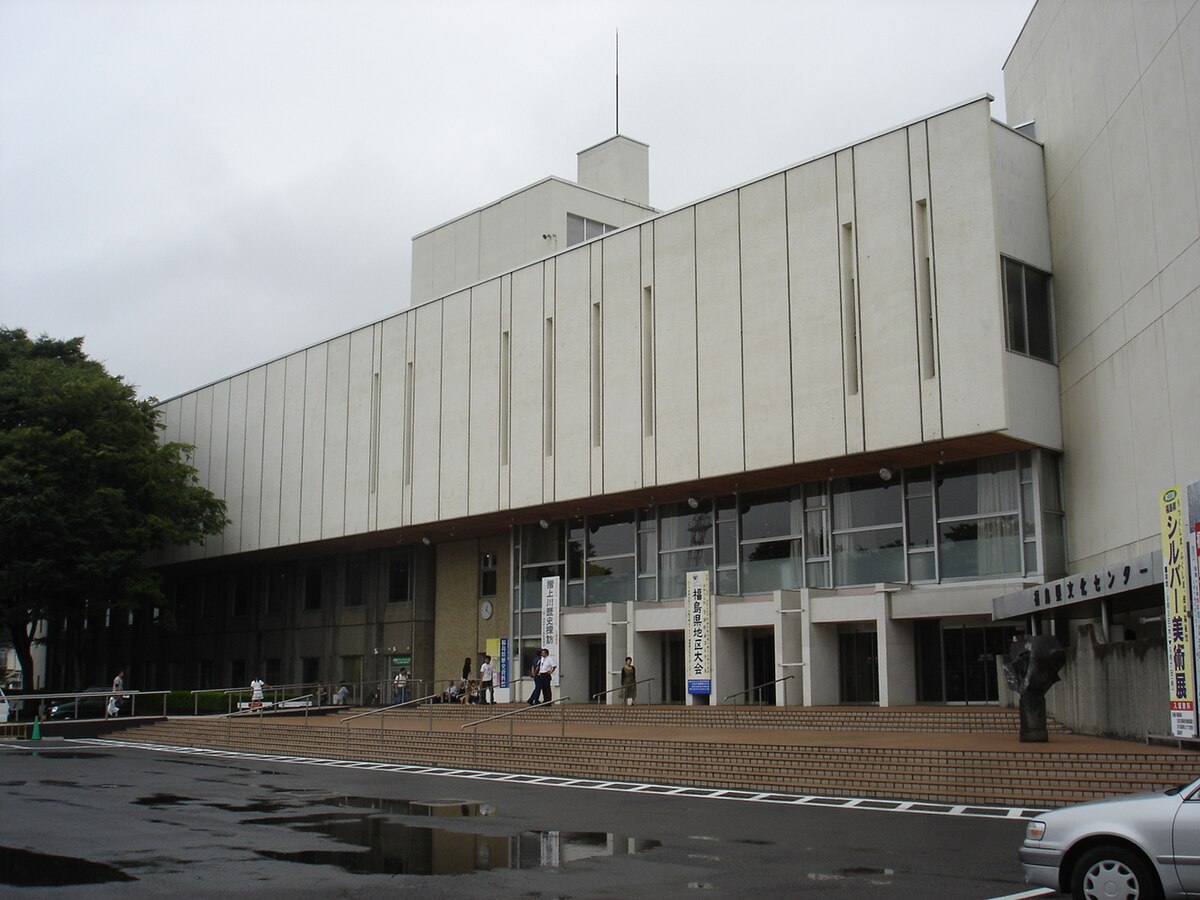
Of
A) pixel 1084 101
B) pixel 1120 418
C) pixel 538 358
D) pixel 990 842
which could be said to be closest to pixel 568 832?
pixel 990 842

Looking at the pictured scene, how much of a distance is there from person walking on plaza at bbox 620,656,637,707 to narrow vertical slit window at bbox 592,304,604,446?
244 inches

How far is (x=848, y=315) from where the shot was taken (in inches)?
1091

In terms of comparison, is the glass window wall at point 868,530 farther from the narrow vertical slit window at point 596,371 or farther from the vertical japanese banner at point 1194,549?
the vertical japanese banner at point 1194,549

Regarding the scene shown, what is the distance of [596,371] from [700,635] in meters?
7.98

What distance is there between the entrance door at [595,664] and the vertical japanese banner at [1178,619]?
21.8 metres

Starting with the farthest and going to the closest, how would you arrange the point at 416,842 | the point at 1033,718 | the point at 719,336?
the point at 719,336
the point at 1033,718
the point at 416,842

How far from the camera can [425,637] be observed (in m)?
41.9

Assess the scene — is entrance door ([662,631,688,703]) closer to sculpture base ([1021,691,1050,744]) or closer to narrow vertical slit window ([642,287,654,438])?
narrow vertical slit window ([642,287,654,438])

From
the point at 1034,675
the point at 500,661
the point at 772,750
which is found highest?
the point at 1034,675

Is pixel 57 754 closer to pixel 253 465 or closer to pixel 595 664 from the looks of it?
pixel 595 664

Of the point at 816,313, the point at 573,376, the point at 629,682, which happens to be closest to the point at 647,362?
the point at 573,376

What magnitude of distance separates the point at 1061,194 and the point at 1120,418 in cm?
628

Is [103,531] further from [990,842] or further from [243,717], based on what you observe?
[990,842]

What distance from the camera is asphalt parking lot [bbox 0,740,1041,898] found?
391 inches
